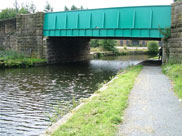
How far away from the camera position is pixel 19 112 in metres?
10.2

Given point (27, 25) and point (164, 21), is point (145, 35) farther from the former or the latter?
point (27, 25)

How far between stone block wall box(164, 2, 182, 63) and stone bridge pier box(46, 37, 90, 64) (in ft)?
52.0

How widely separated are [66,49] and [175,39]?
18247 mm

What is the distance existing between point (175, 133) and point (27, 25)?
30484 mm

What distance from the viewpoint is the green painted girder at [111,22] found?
2371 cm

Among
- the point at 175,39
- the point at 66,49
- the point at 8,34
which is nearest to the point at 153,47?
the point at 66,49

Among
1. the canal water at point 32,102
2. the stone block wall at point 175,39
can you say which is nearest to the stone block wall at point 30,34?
the canal water at point 32,102

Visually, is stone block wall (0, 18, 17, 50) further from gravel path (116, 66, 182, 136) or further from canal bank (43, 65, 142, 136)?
canal bank (43, 65, 142, 136)

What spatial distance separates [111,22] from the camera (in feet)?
86.7

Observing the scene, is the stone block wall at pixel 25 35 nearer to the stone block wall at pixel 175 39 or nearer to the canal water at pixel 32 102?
the canal water at pixel 32 102

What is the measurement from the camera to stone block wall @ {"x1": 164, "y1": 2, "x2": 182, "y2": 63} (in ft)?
66.9

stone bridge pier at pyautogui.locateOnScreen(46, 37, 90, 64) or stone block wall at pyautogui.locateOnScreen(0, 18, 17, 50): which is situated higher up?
stone block wall at pyautogui.locateOnScreen(0, 18, 17, 50)

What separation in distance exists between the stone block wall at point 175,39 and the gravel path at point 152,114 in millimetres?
10429

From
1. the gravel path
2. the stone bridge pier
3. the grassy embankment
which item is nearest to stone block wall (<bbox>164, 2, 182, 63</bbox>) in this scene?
the gravel path
